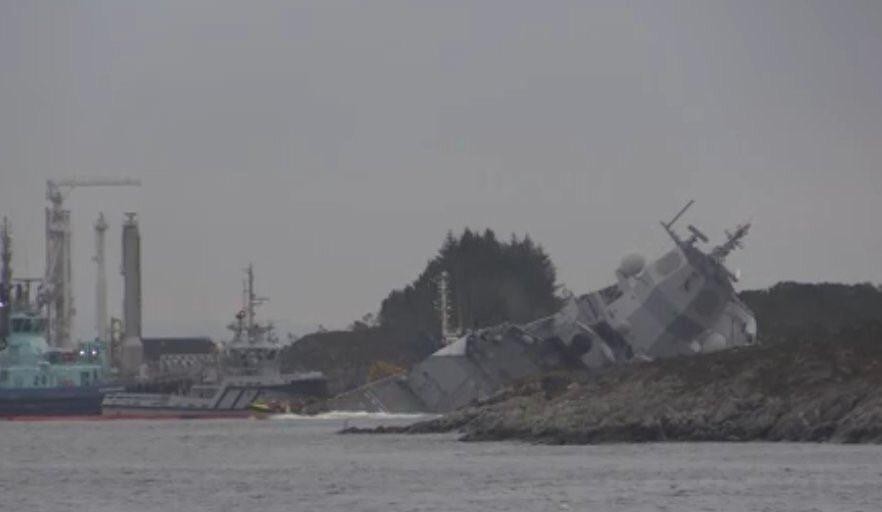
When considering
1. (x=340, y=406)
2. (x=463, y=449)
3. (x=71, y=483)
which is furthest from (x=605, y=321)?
(x=71, y=483)

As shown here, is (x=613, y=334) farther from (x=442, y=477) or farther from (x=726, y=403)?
(x=442, y=477)

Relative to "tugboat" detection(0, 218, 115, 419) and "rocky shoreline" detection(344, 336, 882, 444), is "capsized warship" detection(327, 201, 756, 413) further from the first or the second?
"rocky shoreline" detection(344, 336, 882, 444)

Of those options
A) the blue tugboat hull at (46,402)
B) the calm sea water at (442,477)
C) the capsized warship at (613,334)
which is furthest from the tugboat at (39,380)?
the calm sea water at (442,477)

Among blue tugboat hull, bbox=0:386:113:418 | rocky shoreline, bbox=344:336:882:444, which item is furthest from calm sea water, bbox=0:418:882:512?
blue tugboat hull, bbox=0:386:113:418

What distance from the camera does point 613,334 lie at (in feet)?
570

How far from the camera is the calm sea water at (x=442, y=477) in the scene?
7462cm

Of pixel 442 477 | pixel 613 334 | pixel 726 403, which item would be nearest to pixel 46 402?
pixel 613 334

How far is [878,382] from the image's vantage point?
9969 centimetres

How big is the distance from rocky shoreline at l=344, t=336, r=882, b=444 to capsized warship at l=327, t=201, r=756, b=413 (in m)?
36.6

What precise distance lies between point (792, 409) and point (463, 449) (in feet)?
45.7

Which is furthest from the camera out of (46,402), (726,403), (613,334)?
(46,402)

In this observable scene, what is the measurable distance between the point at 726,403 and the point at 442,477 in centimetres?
2525

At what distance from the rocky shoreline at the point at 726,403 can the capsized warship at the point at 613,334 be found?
36.6 meters

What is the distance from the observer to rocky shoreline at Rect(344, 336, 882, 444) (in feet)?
334
